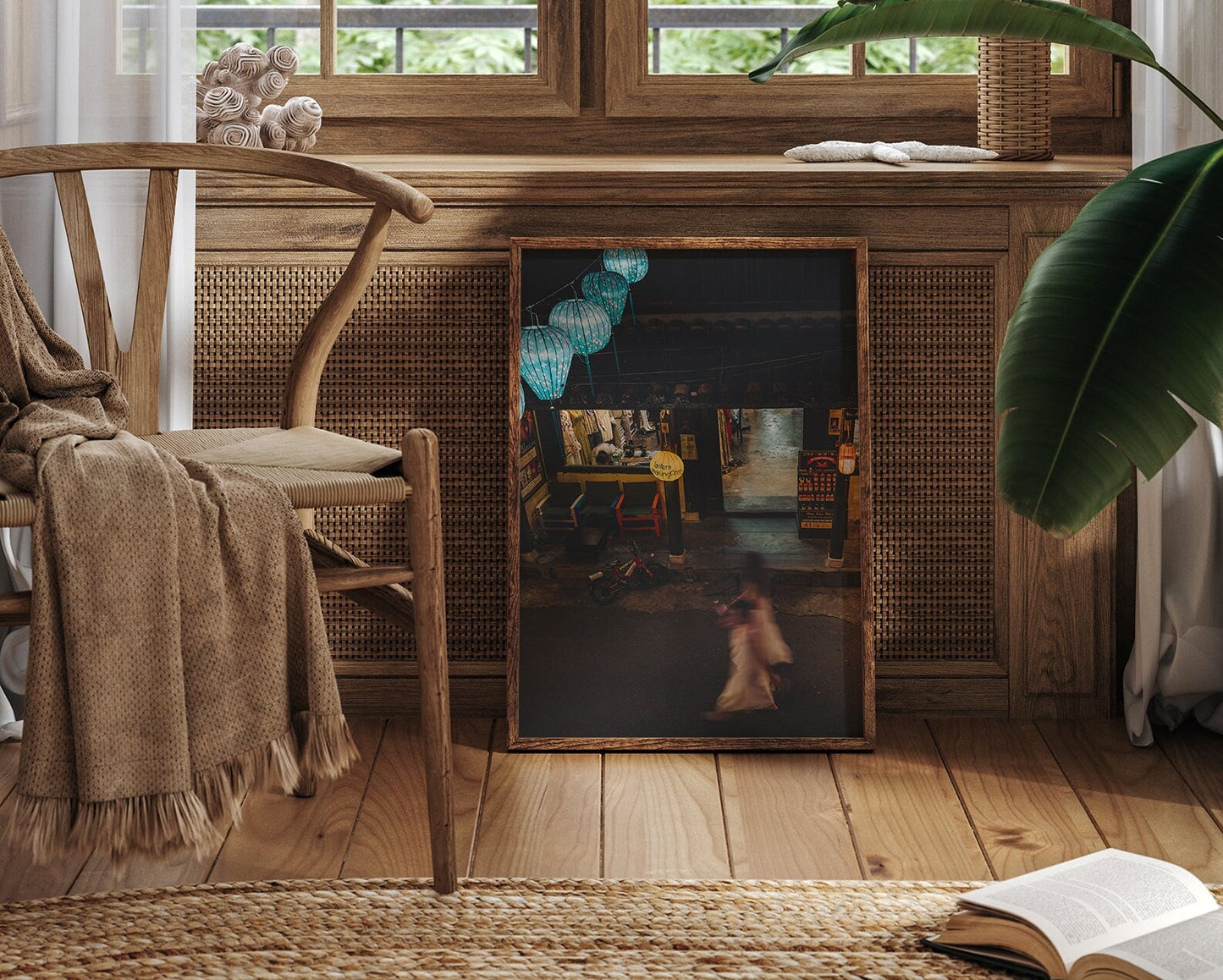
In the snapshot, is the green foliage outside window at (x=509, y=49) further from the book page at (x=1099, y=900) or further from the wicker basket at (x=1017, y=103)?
the book page at (x=1099, y=900)

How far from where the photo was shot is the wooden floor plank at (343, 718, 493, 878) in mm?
1558

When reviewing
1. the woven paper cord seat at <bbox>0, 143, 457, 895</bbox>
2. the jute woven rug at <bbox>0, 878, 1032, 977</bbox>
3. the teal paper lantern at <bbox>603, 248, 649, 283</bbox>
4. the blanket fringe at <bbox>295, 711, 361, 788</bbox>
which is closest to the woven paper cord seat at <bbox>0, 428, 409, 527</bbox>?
the woven paper cord seat at <bbox>0, 143, 457, 895</bbox>

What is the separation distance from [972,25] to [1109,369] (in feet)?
1.31

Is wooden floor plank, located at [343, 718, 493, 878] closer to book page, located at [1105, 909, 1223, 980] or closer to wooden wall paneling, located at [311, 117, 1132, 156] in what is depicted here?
book page, located at [1105, 909, 1223, 980]

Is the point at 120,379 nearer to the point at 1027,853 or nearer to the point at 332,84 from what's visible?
the point at 332,84

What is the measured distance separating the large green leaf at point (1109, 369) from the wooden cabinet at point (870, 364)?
84 centimetres

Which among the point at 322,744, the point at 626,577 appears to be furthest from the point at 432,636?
the point at 626,577

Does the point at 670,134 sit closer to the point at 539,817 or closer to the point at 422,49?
the point at 422,49

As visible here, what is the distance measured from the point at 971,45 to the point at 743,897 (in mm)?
1887

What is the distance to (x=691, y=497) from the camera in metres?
1.93

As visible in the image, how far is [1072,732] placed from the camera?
1.99 meters

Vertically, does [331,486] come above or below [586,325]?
below

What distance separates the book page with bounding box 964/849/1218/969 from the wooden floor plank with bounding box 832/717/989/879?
0.81 ft

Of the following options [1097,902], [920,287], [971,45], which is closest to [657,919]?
[1097,902]
